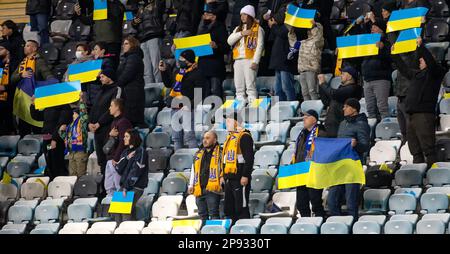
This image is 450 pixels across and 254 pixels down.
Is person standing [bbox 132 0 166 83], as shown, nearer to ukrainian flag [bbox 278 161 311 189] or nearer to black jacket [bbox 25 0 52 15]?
black jacket [bbox 25 0 52 15]

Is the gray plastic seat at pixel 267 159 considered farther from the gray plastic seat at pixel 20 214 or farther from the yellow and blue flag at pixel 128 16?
the yellow and blue flag at pixel 128 16

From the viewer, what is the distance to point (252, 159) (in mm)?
19969

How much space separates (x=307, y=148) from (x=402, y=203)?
4.04 ft

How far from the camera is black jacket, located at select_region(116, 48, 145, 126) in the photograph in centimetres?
2194

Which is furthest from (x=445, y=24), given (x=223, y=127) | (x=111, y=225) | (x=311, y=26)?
(x=111, y=225)

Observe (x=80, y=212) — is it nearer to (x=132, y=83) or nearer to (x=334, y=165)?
(x=132, y=83)

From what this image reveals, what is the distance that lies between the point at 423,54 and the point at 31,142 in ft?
18.5

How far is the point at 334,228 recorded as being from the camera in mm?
18859

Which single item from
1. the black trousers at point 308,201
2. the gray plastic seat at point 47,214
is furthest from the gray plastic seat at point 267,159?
the gray plastic seat at point 47,214

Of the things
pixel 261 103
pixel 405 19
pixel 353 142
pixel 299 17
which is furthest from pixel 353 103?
pixel 299 17

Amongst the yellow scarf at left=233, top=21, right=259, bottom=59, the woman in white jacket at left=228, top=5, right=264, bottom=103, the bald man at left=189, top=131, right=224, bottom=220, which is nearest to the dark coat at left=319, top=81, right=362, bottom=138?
the bald man at left=189, top=131, right=224, bottom=220

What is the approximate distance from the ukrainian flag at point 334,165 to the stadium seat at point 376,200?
15.0 inches
